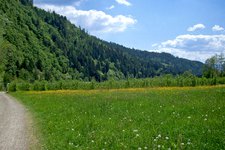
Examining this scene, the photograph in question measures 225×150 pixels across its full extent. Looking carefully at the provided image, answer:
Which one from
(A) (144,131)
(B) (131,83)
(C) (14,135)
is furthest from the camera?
(B) (131,83)

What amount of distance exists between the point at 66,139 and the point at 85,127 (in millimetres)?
2288

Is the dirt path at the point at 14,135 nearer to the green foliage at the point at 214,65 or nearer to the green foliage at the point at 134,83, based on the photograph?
the green foliage at the point at 134,83

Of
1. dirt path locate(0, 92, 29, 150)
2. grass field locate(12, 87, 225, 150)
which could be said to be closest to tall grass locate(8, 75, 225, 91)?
dirt path locate(0, 92, 29, 150)

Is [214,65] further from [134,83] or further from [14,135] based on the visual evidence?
[14,135]

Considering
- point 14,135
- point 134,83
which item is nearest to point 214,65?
point 134,83

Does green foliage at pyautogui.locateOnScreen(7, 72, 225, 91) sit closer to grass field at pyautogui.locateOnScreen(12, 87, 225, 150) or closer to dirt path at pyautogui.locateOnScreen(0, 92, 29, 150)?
dirt path at pyautogui.locateOnScreen(0, 92, 29, 150)

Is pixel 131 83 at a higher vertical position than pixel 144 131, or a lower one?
higher

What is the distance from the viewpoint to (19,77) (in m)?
187

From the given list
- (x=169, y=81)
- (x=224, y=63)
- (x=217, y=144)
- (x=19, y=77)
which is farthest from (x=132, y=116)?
(x=19, y=77)

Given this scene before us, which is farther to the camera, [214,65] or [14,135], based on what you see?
[214,65]

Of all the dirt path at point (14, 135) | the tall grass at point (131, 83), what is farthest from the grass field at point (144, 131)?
the tall grass at point (131, 83)

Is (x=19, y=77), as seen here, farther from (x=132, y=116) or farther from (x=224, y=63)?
(x=132, y=116)

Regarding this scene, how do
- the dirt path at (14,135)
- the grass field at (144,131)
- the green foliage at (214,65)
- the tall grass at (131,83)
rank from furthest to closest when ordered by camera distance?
the green foliage at (214,65)
the tall grass at (131,83)
the dirt path at (14,135)
the grass field at (144,131)

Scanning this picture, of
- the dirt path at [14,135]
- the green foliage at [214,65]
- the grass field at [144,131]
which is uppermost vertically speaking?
the green foliage at [214,65]
